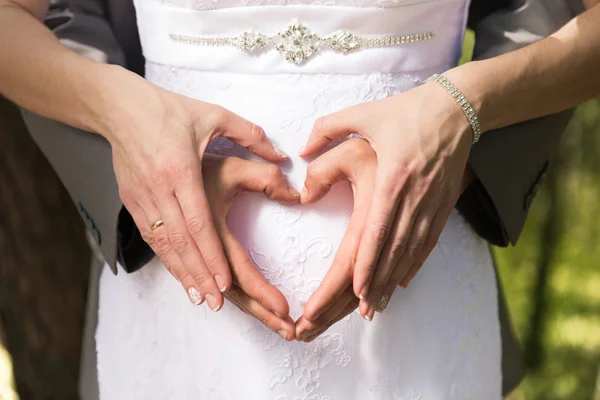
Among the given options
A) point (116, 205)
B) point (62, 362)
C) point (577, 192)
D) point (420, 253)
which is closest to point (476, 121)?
point (420, 253)

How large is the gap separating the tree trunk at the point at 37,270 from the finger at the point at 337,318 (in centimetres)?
136

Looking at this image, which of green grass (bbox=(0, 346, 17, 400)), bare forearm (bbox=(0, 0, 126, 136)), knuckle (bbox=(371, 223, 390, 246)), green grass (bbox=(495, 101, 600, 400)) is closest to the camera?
knuckle (bbox=(371, 223, 390, 246))

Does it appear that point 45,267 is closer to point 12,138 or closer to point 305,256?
point 12,138

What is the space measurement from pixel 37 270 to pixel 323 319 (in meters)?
1.53

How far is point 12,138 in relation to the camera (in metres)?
2.00

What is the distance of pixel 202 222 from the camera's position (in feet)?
2.65

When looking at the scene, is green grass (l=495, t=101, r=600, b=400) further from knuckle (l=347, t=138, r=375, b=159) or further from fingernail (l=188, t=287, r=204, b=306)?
fingernail (l=188, t=287, r=204, b=306)

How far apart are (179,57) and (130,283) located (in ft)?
1.16

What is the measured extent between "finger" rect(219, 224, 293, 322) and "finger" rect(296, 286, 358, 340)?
20 millimetres

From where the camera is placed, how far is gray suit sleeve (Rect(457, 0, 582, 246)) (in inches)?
38.0

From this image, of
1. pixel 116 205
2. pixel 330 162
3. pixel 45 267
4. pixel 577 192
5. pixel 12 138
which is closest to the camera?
pixel 330 162

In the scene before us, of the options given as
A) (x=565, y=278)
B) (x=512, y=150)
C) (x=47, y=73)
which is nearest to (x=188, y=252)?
(x=47, y=73)

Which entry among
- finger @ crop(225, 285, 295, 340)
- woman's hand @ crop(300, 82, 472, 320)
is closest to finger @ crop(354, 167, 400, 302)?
woman's hand @ crop(300, 82, 472, 320)

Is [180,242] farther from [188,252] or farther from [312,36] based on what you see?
[312,36]
